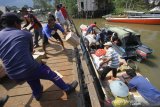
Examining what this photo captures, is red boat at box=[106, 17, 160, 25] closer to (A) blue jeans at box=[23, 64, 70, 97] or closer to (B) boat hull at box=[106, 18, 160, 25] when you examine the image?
(B) boat hull at box=[106, 18, 160, 25]

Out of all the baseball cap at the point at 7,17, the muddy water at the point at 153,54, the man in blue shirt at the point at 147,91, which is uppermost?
the baseball cap at the point at 7,17

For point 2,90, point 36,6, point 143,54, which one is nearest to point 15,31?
point 2,90

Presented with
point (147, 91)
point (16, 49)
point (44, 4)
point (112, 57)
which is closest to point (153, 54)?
point (112, 57)

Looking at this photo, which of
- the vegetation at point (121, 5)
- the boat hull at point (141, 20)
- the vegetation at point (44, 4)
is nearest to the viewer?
the boat hull at point (141, 20)

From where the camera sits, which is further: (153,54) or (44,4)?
(44,4)

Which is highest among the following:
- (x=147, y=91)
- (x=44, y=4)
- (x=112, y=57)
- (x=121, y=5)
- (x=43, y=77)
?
Result: (x=44, y=4)

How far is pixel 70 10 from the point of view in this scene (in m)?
39.3

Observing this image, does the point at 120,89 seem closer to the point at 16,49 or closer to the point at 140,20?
the point at 16,49

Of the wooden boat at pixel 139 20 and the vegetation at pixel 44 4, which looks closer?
the wooden boat at pixel 139 20

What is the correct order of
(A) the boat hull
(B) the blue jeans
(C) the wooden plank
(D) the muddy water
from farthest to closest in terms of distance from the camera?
(A) the boat hull → (D) the muddy water → (C) the wooden plank → (B) the blue jeans

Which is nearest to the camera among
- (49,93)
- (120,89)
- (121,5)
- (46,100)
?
(46,100)

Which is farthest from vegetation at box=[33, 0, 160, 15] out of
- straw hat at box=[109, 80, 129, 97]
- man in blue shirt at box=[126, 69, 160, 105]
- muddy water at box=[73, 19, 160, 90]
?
straw hat at box=[109, 80, 129, 97]

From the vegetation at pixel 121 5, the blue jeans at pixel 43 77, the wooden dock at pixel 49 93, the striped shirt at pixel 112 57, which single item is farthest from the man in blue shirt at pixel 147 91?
the vegetation at pixel 121 5

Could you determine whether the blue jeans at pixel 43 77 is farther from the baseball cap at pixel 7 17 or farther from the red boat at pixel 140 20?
the red boat at pixel 140 20
